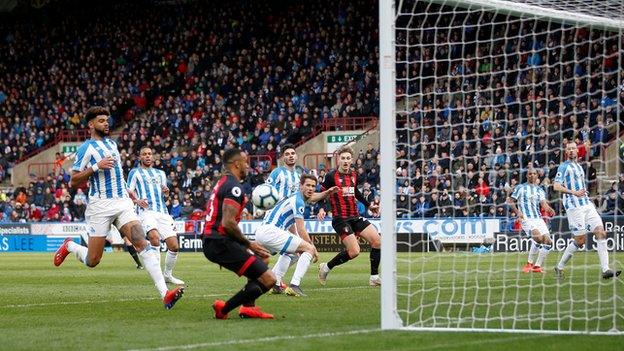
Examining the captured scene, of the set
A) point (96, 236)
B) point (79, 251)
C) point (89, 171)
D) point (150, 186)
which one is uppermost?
point (89, 171)

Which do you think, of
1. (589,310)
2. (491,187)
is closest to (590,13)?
(589,310)

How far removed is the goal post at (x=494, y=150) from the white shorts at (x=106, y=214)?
346 cm

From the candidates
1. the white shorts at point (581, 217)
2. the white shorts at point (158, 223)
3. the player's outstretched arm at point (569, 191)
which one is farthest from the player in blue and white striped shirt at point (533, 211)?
the white shorts at point (158, 223)

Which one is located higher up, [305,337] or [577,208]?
[577,208]

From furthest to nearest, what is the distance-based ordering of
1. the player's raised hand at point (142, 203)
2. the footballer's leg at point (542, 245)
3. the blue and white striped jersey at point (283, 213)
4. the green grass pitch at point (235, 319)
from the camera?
the footballer's leg at point (542, 245), the player's raised hand at point (142, 203), the blue and white striped jersey at point (283, 213), the green grass pitch at point (235, 319)

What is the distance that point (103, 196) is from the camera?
13.2 m

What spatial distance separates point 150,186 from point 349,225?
153 inches

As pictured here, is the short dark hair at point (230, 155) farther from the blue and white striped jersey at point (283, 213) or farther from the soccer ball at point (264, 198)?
the blue and white striped jersey at point (283, 213)

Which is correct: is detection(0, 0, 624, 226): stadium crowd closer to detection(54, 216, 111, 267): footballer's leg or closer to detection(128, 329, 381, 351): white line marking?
detection(54, 216, 111, 267): footballer's leg

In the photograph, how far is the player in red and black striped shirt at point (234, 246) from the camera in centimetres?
1125

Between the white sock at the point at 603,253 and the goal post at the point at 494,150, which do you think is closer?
the goal post at the point at 494,150

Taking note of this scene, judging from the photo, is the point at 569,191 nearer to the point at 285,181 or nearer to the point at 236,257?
the point at 285,181

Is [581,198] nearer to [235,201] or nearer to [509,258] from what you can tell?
[509,258]

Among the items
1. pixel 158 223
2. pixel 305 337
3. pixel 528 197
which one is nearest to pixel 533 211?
pixel 528 197
